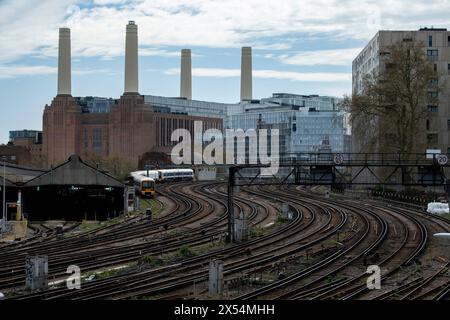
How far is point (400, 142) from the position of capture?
62.3 metres

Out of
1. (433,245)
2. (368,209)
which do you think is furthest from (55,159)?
(433,245)

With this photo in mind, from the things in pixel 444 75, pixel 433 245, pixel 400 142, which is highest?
pixel 444 75

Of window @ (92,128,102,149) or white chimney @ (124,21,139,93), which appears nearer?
white chimney @ (124,21,139,93)

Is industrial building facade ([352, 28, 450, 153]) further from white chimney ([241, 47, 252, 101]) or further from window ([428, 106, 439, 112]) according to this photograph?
white chimney ([241, 47, 252, 101])

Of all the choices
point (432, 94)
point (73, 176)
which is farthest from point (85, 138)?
point (73, 176)

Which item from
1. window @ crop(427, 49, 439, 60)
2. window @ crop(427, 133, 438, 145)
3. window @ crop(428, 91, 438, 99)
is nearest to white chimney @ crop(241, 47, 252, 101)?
window @ crop(427, 49, 439, 60)

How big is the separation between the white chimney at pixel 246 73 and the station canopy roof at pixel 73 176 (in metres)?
112

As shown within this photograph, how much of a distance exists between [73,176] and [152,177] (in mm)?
35203

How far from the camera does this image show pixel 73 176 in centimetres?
5162

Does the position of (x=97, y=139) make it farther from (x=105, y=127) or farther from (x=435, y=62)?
(x=435, y=62)

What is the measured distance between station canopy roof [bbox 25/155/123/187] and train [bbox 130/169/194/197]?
15.3m

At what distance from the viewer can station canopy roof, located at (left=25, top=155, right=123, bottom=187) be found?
168 ft

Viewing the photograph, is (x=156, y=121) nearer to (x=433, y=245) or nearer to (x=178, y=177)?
(x=178, y=177)

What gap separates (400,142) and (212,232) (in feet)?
90.2
